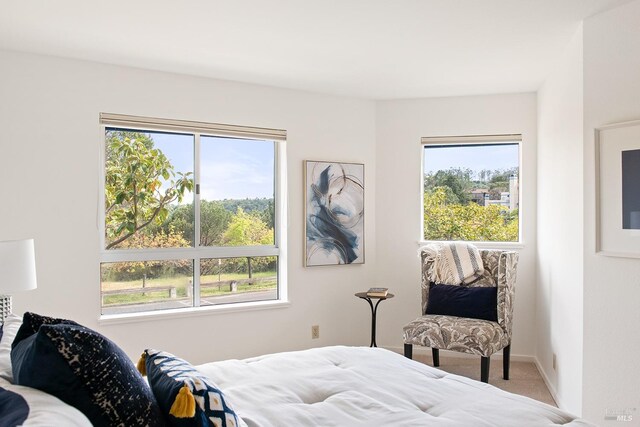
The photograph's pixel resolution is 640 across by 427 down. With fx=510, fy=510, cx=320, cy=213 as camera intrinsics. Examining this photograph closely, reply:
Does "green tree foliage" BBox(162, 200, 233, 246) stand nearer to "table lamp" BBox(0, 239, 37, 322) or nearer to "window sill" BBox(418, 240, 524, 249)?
"table lamp" BBox(0, 239, 37, 322)

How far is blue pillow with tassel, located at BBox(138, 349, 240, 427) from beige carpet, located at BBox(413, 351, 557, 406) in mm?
2986

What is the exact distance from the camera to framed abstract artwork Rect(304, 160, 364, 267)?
459 cm

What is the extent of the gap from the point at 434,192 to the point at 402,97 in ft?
3.17

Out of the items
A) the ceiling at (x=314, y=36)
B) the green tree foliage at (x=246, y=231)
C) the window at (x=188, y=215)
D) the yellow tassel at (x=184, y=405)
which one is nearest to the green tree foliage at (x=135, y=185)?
the window at (x=188, y=215)

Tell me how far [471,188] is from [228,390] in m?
3.62

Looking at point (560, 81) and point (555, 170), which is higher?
point (560, 81)

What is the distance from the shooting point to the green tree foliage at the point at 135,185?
388 centimetres

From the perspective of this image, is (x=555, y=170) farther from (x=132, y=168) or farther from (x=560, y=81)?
(x=132, y=168)

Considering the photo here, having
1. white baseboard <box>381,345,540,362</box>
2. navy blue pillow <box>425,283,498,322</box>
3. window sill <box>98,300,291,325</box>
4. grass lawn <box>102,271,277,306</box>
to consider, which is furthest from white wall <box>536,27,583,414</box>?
grass lawn <box>102,271,277,306</box>

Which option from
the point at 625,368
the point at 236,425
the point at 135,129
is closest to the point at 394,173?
the point at 135,129

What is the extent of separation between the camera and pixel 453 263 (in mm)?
4332

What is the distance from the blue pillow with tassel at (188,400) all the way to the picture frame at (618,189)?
2.28 meters

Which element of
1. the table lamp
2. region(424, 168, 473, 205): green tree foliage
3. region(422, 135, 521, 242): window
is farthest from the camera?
region(424, 168, 473, 205): green tree foliage

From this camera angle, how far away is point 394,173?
4.96 meters
